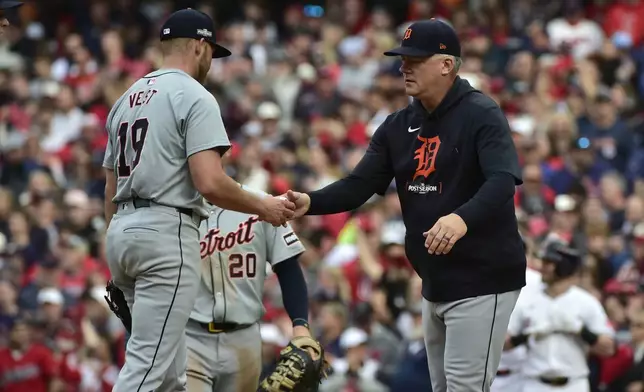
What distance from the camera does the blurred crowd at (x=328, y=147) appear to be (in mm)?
11273

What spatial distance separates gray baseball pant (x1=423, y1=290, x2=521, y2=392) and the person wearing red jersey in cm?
635

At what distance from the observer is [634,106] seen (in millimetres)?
14297

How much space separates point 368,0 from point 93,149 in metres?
4.98

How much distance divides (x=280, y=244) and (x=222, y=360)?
2.22ft

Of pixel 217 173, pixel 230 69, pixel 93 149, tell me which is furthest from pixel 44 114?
pixel 217 173

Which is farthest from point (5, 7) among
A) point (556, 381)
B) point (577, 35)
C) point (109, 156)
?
point (577, 35)

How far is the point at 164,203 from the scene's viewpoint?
6082 mm

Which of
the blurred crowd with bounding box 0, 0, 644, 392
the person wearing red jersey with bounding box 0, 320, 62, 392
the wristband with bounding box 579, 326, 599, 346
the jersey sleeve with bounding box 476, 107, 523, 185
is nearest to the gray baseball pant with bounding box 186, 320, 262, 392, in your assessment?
the jersey sleeve with bounding box 476, 107, 523, 185

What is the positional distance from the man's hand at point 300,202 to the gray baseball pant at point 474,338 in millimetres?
864

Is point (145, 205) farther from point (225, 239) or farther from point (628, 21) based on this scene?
point (628, 21)

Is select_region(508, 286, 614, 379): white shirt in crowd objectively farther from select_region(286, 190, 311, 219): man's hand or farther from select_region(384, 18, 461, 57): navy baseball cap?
select_region(384, 18, 461, 57): navy baseball cap

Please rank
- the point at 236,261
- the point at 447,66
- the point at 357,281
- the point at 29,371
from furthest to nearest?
the point at 357,281
the point at 29,371
the point at 236,261
the point at 447,66

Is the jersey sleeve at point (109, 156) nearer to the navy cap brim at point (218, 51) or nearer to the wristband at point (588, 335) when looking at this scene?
the navy cap brim at point (218, 51)

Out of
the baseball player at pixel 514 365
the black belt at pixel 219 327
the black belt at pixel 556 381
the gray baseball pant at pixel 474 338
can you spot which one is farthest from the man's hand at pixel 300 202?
the black belt at pixel 556 381
